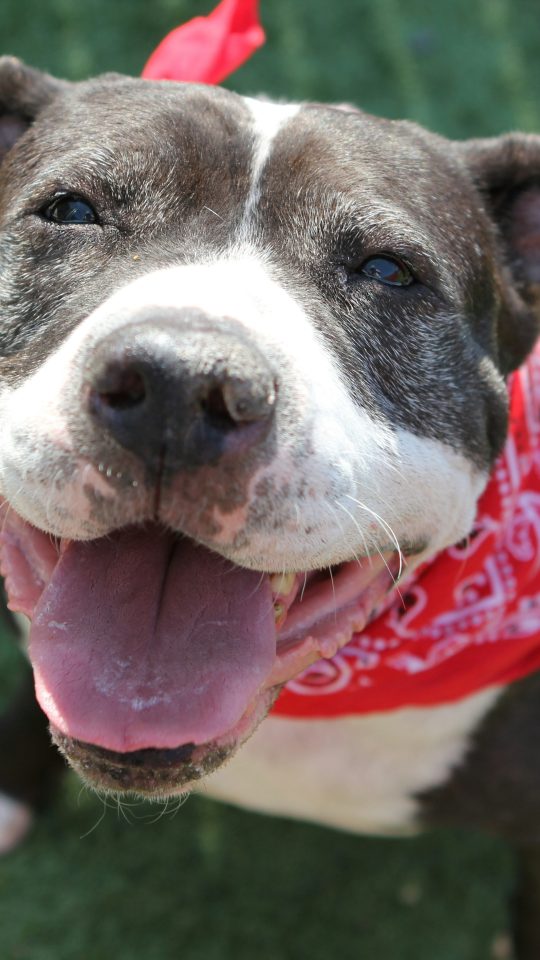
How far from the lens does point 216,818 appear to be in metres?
3.91

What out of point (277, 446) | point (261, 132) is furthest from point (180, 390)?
point (261, 132)

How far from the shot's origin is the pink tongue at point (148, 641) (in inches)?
82.2

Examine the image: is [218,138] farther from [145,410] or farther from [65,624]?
[65,624]

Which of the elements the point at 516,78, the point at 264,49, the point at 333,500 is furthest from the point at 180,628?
the point at 516,78

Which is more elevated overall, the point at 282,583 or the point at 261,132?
the point at 261,132

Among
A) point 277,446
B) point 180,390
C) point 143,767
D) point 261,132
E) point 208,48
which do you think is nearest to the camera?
point 180,390

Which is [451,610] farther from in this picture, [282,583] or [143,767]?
[143,767]

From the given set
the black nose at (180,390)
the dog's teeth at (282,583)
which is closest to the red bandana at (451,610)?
the dog's teeth at (282,583)

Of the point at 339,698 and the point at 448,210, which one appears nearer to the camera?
the point at 448,210

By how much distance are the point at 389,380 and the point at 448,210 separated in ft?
1.60

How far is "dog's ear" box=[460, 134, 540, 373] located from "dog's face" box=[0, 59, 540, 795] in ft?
0.33

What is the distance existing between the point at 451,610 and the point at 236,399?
3.86 feet

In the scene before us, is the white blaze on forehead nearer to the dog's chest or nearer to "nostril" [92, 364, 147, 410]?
"nostril" [92, 364, 147, 410]

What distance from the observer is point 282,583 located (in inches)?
89.5
